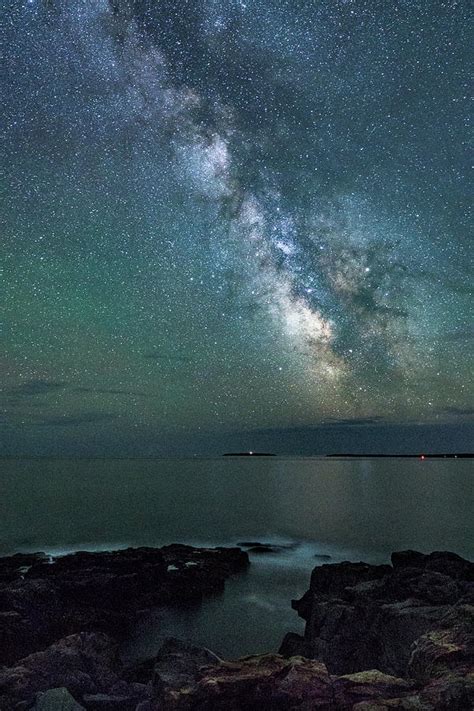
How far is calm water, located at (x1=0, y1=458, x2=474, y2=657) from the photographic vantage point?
89.9 feet

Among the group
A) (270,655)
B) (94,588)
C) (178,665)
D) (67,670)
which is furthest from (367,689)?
(94,588)

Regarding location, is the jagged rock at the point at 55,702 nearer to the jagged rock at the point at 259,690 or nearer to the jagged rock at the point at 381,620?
the jagged rock at the point at 259,690

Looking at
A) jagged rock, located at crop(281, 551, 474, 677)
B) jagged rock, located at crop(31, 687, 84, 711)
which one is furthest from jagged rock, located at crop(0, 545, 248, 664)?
jagged rock, located at crop(281, 551, 474, 677)

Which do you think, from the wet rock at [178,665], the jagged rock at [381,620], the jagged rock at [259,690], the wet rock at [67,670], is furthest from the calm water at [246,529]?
the jagged rock at [259,690]

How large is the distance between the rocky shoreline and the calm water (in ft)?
11.6

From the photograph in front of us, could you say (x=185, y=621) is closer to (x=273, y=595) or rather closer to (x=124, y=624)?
(x=124, y=624)

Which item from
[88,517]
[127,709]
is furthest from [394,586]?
[88,517]

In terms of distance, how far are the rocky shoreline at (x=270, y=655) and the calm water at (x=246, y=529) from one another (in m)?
3.52

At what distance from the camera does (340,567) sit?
28359 millimetres

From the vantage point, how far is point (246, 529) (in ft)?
219

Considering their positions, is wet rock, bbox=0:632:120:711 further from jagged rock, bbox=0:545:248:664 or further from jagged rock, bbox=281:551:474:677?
jagged rock, bbox=281:551:474:677

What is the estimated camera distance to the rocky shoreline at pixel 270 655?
11492mm

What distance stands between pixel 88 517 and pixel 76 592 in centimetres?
4974

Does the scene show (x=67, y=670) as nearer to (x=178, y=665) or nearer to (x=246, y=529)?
(x=178, y=665)
